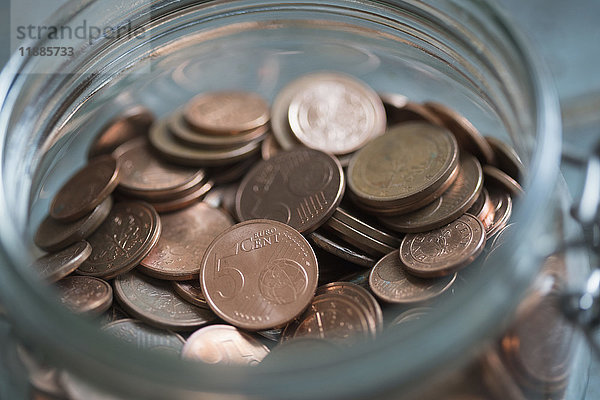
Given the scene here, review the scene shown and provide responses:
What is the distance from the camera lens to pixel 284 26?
3.76 ft

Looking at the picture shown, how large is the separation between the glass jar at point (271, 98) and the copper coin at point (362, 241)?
0.17 m

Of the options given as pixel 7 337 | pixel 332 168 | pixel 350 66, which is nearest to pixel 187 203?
pixel 332 168

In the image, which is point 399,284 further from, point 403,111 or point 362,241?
point 403,111

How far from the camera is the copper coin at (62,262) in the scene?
83cm

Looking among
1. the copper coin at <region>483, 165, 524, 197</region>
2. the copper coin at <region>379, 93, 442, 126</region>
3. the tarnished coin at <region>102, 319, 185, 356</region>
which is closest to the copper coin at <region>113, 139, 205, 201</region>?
the tarnished coin at <region>102, 319, 185, 356</region>

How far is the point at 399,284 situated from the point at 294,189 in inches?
9.8

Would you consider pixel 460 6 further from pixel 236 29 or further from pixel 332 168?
pixel 236 29

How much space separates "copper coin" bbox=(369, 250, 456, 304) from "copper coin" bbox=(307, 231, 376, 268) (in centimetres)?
3

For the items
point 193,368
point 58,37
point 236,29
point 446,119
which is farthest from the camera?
point 236,29

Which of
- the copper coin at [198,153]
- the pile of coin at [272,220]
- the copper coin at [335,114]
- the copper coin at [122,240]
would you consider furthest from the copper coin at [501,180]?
the copper coin at [122,240]

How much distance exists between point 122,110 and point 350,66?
19.1 inches

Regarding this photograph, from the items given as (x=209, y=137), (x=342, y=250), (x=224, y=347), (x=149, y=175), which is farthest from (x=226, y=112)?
(x=224, y=347)

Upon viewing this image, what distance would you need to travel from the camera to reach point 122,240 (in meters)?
0.93

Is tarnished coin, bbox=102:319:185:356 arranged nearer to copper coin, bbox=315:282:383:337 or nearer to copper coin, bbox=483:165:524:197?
copper coin, bbox=315:282:383:337
